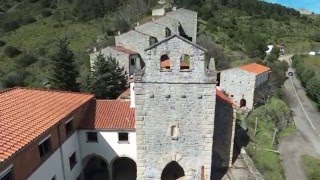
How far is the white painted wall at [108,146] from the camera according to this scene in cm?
2261

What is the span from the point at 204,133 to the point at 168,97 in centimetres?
331

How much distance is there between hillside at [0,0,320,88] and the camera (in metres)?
57.2

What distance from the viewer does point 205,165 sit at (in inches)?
819

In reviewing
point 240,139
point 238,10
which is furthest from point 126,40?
point 238,10

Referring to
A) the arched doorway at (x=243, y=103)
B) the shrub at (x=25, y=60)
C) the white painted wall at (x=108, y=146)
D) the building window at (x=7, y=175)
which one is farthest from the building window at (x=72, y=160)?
the shrub at (x=25, y=60)

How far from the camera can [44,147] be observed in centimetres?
1798

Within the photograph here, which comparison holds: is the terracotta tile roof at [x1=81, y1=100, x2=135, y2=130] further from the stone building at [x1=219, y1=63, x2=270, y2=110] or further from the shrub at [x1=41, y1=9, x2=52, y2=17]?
the shrub at [x1=41, y1=9, x2=52, y2=17]

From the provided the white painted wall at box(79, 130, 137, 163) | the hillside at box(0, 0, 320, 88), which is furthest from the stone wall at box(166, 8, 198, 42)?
the white painted wall at box(79, 130, 137, 163)

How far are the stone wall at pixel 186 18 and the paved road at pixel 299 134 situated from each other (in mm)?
23985

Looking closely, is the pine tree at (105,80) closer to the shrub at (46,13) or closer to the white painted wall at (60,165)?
the white painted wall at (60,165)

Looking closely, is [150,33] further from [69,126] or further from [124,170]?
[69,126]

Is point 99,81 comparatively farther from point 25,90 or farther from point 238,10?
point 238,10

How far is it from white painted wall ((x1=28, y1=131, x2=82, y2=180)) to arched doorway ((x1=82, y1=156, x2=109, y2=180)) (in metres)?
2.27

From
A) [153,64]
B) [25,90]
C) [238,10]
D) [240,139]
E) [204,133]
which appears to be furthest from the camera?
[238,10]
